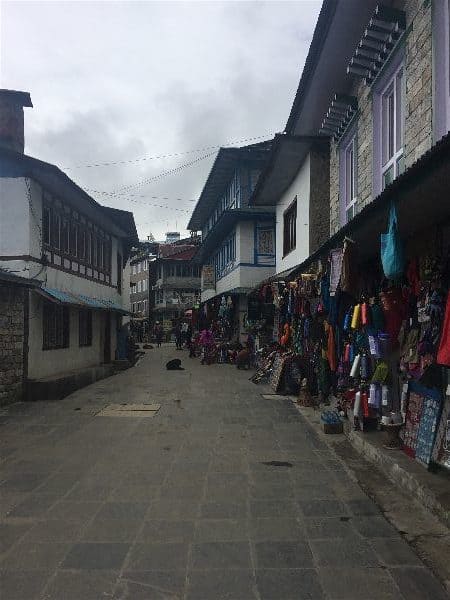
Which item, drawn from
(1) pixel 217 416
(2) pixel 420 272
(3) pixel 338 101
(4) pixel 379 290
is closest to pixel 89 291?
(1) pixel 217 416

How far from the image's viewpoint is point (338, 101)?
8.83 m

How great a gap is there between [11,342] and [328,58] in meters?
8.93

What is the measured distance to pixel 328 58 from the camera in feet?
27.3

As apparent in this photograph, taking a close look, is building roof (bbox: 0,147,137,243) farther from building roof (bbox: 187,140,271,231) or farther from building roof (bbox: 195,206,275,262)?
building roof (bbox: 187,140,271,231)

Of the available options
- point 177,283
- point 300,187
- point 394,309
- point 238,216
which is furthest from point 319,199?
point 177,283

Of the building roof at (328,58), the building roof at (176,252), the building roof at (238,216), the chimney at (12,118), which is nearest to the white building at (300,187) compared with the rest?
the building roof at (328,58)

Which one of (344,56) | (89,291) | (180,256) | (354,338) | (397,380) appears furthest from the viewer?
(180,256)

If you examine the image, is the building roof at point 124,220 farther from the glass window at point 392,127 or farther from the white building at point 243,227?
the glass window at point 392,127

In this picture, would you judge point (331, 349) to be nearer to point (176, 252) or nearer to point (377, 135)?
point (377, 135)

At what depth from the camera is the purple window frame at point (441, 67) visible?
18.0 ft

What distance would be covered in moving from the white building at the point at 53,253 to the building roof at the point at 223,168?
5.94 metres

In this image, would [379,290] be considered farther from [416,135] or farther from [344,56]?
[344,56]

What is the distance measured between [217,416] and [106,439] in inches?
102

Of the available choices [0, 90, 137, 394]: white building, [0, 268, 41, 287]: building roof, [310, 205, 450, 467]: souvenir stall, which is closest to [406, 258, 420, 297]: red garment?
[310, 205, 450, 467]: souvenir stall
